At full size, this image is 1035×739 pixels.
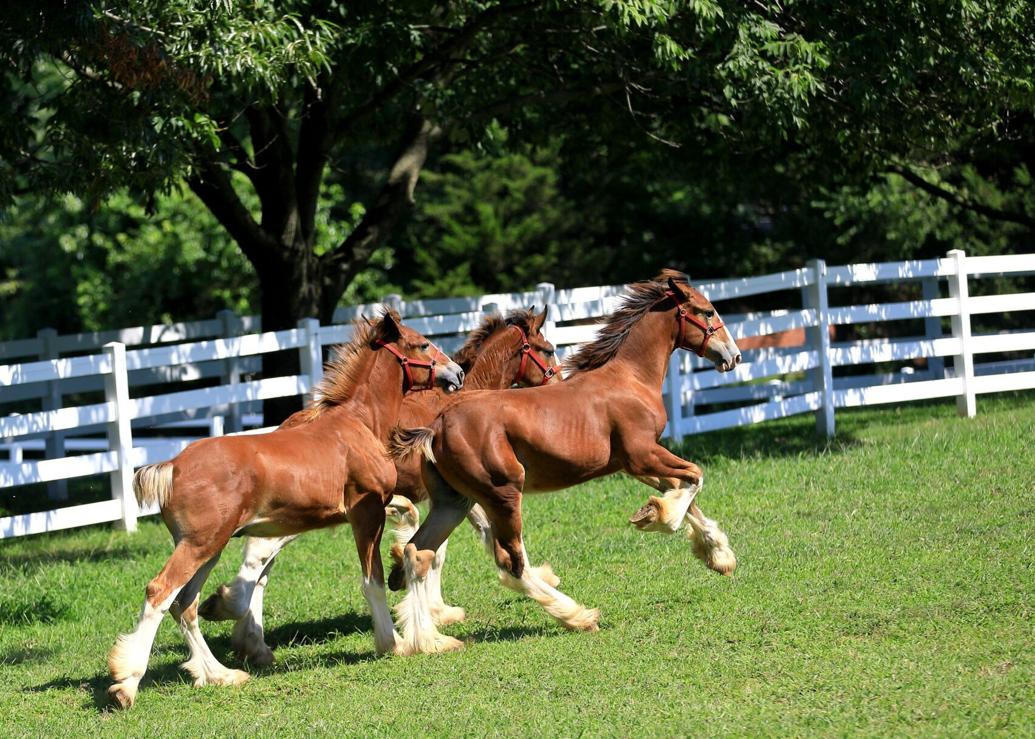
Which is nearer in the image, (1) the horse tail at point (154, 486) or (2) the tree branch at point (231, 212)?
(1) the horse tail at point (154, 486)

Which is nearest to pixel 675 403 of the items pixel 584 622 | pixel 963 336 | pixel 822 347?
pixel 822 347

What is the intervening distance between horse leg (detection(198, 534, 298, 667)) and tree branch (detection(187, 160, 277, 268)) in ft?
21.4

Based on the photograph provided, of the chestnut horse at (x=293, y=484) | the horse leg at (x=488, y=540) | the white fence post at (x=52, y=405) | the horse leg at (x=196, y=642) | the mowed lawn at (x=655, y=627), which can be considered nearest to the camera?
the mowed lawn at (x=655, y=627)

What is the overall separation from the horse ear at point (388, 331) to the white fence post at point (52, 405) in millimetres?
7037

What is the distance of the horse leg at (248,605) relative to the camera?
742 cm

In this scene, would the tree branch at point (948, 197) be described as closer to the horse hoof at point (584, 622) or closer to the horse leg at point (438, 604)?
the horse leg at point (438, 604)

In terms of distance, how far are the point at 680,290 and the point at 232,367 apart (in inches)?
309

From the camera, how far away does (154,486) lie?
663 cm

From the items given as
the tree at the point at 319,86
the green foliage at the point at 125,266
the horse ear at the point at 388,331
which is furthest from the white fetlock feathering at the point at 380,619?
the green foliage at the point at 125,266

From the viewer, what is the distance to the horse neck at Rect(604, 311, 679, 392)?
8.24 meters

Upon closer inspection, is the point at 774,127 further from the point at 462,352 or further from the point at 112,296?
the point at 112,296

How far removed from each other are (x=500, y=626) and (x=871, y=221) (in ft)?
58.6

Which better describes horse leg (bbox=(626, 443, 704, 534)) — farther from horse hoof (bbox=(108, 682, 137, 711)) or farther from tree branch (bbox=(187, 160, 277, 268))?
tree branch (bbox=(187, 160, 277, 268))

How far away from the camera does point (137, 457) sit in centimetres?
1163
